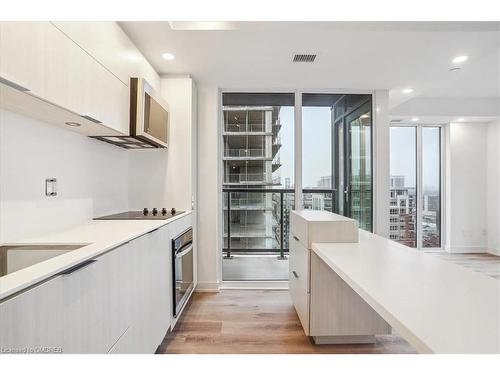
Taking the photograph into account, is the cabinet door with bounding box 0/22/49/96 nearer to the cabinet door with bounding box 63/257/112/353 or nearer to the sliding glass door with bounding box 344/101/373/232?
the cabinet door with bounding box 63/257/112/353

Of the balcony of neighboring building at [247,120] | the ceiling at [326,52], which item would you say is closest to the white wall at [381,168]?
the ceiling at [326,52]

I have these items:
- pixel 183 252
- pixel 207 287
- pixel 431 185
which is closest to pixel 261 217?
Answer: pixel 207 287

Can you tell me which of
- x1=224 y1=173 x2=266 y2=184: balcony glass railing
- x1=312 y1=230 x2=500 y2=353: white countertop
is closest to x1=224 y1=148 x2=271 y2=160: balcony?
x1=224 y1=173 x2=266 y2=184: balcony glass railing

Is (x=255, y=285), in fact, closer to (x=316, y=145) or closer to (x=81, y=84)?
(x=316, y=145)

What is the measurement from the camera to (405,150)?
4922 millimetres

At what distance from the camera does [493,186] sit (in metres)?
4.73

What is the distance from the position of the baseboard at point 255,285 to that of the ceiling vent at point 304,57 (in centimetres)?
253

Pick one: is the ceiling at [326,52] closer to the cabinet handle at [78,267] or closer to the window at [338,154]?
the window at [338,154]

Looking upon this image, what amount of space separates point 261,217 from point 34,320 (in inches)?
120

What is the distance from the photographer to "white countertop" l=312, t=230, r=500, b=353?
71 centimetres

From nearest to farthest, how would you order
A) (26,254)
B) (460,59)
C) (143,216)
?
(26,254) → (143,216) → (460,59)

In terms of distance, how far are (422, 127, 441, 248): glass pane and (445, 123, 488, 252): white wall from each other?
0.55 feet
